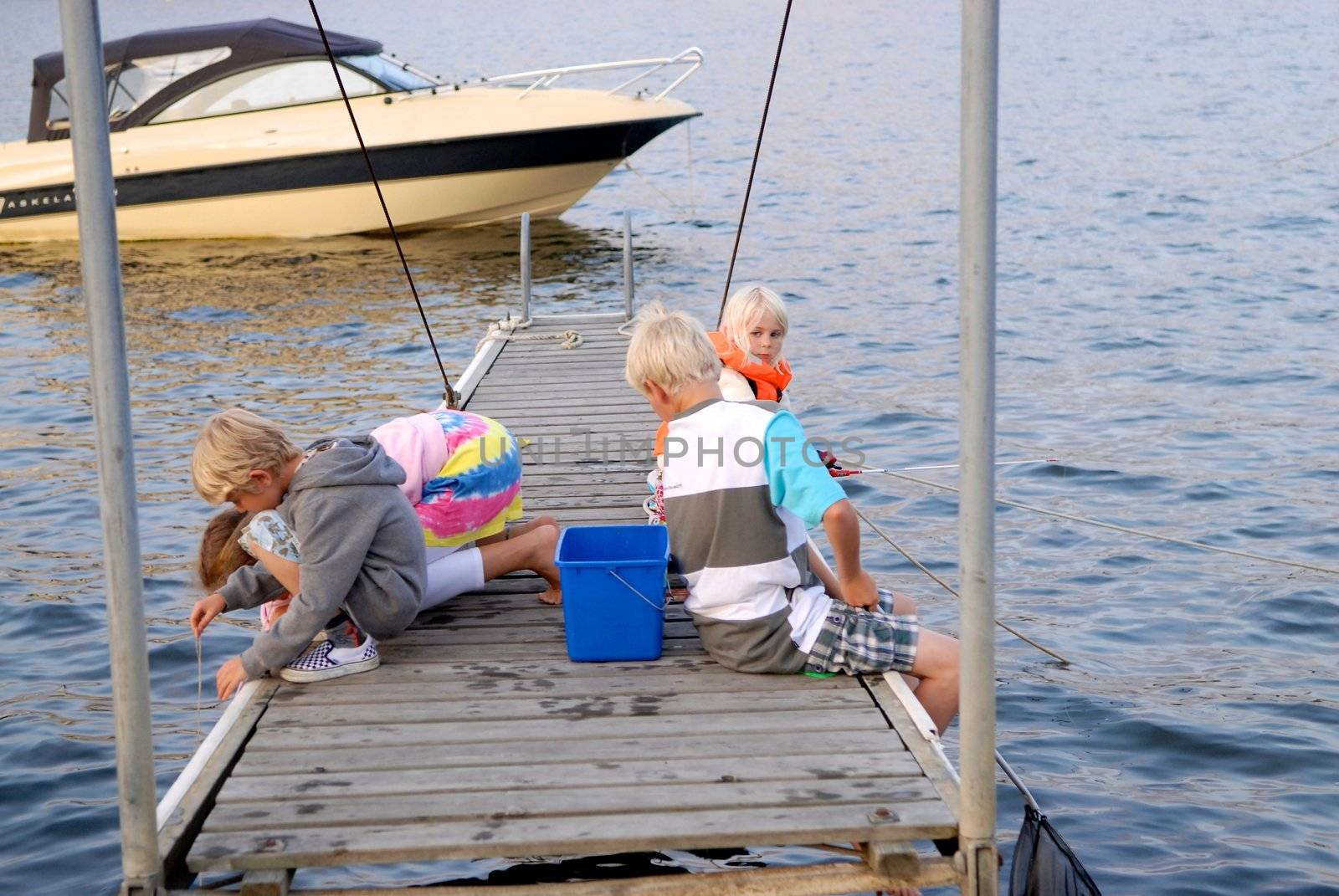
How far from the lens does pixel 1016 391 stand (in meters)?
10.3

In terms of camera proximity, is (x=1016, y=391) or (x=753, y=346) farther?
(x=1016, y=391)

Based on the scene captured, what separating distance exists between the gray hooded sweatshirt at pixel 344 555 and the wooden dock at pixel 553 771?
0.58ft

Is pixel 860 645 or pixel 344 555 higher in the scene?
pixel 344 555

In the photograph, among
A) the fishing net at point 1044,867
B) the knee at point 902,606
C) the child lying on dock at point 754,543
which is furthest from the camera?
the knee at point 902,606

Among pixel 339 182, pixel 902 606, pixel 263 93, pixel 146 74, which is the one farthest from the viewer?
pixel 146 74

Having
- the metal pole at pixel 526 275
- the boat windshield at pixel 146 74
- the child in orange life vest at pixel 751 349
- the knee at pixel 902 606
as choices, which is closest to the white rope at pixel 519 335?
the metal pole at pixel 526 275

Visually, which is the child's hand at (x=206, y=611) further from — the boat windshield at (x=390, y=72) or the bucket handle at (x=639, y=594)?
the boat windshield at (x=390, y=72)

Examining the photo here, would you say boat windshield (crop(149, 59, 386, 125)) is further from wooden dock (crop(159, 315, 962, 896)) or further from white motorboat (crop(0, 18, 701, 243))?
wooden dock (crop(159, 315, 962, 896))

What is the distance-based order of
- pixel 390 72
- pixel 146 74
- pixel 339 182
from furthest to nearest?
pixel 390 72 → pixel 146 74 → pixel 339 182

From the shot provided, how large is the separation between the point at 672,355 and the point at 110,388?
1.62 meters

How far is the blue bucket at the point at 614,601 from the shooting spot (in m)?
4.06

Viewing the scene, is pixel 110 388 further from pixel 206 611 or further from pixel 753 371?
pixel 753 371

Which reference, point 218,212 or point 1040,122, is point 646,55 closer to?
point 1040,122

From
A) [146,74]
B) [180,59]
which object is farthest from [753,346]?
[146,74]
